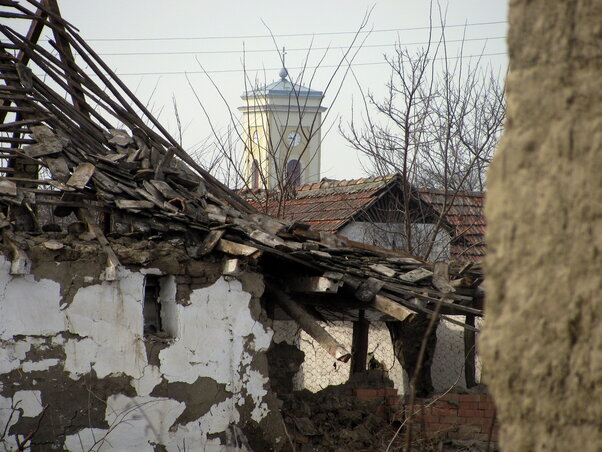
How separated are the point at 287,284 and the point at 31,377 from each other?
102 inches

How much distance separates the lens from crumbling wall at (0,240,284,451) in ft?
21.6

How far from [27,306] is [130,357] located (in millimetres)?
1008

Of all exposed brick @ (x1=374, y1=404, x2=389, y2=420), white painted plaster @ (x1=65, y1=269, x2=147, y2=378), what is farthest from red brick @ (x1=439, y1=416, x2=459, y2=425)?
white painted plaster @ (x1=65, y1=269, x2=147, y2=378)

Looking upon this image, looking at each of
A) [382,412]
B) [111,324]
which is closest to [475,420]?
[382,412]

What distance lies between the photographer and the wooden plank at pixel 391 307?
6941mm

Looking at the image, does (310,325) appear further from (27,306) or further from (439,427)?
(27,306)

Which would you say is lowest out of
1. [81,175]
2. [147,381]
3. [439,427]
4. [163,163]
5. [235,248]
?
[439,427]

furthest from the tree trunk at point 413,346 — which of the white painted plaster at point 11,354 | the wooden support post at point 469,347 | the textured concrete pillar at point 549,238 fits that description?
the textured concrete pillar at point 549,238

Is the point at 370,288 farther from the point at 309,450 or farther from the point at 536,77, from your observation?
the point at 536,77

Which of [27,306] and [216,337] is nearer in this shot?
[27,306]

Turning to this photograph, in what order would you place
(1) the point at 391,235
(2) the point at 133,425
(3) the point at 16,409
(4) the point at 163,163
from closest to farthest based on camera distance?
(3) the point at 16,409 → (2) the point at 133,425 → (4) the point at 163,163 → (1) the point at 391,235

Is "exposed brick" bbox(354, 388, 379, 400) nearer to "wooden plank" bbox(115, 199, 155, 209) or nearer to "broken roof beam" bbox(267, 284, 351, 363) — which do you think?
"broken roof beam" bbox(267, 284, 351, 363)

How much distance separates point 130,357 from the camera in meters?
7.00

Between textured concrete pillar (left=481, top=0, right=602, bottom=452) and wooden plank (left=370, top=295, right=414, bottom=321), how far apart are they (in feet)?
15.9
